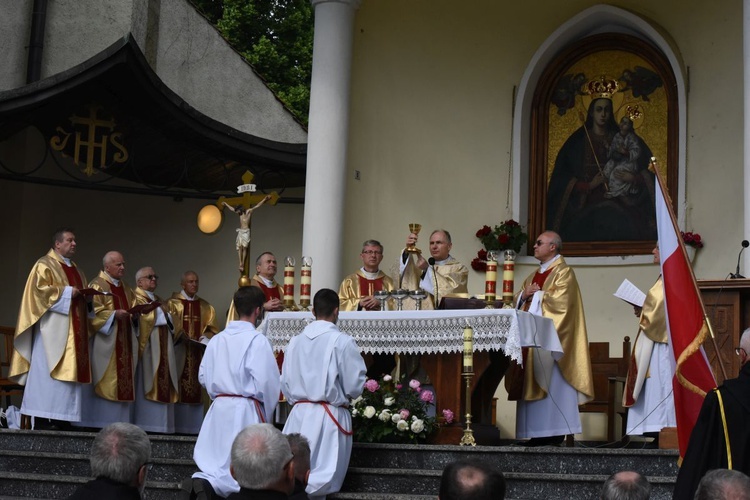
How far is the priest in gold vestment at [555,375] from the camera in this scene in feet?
33.8

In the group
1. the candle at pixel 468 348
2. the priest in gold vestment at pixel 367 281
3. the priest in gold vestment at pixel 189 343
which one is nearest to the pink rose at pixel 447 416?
the candle at pixel 468 348

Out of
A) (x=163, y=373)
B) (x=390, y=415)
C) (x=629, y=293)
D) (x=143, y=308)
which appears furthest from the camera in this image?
(x=163, y=373)

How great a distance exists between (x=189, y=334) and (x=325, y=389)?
5.47 metres

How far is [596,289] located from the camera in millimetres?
13383

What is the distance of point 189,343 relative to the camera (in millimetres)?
13164

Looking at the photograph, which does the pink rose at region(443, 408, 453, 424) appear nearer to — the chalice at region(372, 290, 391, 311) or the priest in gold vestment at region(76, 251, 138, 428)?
the chalice at region(372, 290, 391, 311)

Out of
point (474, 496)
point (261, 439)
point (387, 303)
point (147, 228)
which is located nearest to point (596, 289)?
point (387, 303)

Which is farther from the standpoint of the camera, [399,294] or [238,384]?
[399,294]

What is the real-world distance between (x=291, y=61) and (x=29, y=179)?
12.1 meters

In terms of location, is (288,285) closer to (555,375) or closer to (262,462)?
(555,375)

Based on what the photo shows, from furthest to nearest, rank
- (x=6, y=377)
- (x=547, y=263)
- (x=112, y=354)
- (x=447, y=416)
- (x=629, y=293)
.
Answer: (x=6, y=377) → (x=112, y=354) → (x=547, y=263) → (x=629, y=293) → (x=447, y=416)

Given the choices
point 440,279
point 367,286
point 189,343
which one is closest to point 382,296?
point 440,279

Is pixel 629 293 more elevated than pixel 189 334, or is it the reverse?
pixel 629 293

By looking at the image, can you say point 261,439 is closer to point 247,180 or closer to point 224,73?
point 247,180
